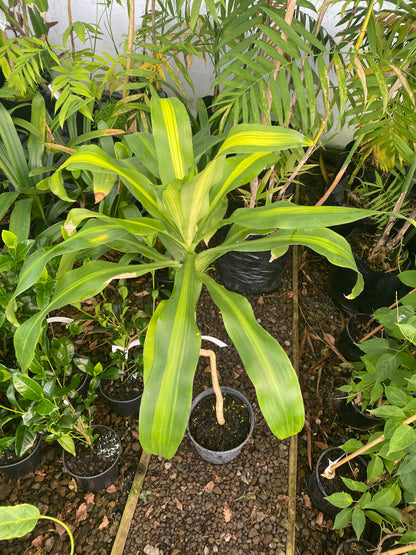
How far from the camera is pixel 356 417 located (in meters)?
1.36

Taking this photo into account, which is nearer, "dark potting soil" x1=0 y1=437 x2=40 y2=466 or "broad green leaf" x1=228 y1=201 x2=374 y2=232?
"broad green leaf" x1=228 y1=201 x2=374 y2=232

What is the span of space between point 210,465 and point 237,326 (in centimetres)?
69

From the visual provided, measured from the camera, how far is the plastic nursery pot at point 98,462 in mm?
1175

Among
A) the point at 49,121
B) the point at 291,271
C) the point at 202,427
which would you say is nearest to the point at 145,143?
the point at 49,121

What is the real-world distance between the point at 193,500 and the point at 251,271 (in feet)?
2.95

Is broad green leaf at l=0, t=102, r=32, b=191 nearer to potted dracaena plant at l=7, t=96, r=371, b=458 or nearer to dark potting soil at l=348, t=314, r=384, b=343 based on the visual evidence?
potted dracaena plant at l=7, t=96, r=371, b=458

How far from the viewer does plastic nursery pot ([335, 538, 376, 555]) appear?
110 cm

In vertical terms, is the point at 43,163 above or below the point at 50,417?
above

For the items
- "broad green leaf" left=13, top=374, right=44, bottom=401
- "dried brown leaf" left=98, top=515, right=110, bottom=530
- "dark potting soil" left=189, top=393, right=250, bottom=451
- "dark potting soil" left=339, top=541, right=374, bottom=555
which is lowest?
"dark potting soil" left=339, top=541, right=374, bottom=555

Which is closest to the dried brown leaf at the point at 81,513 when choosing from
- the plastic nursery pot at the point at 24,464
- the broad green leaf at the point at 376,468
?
the plastic nursery pot at the point at 24,464

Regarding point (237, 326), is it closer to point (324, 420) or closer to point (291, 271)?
point (324, 420)

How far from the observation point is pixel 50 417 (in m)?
0.97

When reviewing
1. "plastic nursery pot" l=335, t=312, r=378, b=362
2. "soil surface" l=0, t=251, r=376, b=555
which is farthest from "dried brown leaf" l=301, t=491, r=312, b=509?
"plastic nursery pot" l=335, t=312, r=378, b=362

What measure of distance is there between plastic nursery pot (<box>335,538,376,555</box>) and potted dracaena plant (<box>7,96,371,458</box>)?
0.59 meters
